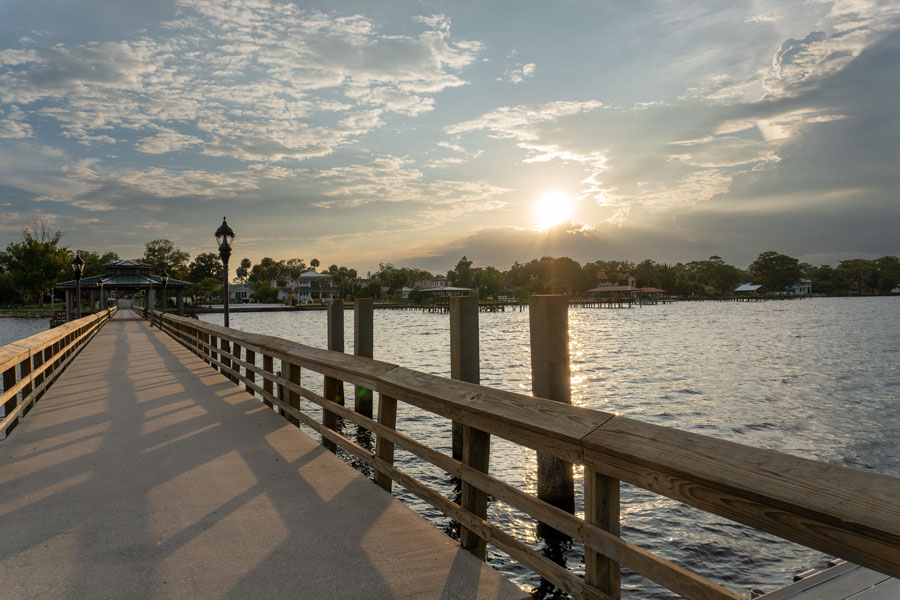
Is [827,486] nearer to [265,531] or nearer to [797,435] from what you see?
[265,531]

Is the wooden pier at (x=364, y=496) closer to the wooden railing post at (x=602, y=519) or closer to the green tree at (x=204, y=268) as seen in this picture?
the wooden railing post at (x=602, y=519)

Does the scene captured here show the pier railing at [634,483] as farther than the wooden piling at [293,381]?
No

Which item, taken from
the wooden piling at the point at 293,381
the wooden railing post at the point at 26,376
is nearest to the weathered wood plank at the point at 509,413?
the wooden piling at the point at 293,381

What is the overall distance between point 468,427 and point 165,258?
456ft

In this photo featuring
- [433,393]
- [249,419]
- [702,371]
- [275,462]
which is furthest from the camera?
[702,371]

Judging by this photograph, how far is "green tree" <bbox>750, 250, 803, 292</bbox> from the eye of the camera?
565ft

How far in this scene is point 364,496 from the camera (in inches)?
165

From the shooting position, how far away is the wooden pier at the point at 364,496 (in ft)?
5.79

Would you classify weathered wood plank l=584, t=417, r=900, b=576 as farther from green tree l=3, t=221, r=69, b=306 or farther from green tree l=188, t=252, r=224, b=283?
green tree l=188, t=252, r=224, b=283

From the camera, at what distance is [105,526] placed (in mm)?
3631

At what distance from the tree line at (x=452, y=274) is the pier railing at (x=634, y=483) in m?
94.1

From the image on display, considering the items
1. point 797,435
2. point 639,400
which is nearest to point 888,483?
point 797,435

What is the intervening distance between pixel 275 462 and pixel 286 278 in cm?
16762

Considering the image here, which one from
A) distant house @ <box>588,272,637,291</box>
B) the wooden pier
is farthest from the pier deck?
distant house @ <box>588,272,637,291</box>
